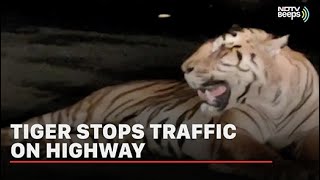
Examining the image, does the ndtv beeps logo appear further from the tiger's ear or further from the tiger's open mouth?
the tiger's open mouth

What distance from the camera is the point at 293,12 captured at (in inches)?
69.3

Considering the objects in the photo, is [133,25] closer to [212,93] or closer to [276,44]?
[212,93]

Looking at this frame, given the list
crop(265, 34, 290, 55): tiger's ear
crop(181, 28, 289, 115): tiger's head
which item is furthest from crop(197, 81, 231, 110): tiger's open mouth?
crop(265, 34, 290, 55): tiger's ear

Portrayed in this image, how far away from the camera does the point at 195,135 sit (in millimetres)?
1748

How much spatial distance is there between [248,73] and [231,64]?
53mm

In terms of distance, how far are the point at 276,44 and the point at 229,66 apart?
0.14 meters

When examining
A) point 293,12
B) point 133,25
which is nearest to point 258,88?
point 293,12

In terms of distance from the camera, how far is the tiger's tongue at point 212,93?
68.9 inches

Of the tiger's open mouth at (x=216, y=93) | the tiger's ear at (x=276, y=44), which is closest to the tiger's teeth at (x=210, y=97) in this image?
the tiger's open mouth at (x=216, y=93)

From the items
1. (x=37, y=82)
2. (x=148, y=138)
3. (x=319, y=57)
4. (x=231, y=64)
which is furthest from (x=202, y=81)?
(x=37, y=82)

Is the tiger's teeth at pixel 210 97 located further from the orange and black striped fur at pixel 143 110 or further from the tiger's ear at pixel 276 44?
the tiger's ear at pixel 276 44

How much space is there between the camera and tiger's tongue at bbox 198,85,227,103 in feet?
5.74

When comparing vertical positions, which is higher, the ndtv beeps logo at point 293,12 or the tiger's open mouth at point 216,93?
the ndtv beeps logo at point 293,12

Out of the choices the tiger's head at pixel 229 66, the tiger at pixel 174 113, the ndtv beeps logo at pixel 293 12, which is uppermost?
the ndtv beeps logo at pixel 293 12
